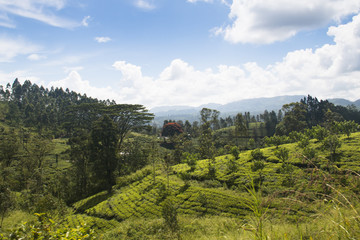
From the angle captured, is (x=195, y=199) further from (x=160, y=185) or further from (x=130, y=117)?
(x=130, y=117)

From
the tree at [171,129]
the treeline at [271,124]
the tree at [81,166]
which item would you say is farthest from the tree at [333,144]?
the tree at [171,129]

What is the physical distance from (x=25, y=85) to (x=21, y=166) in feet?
347

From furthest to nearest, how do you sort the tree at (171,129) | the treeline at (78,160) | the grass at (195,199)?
1. the tree at (171,129)
2. the treeline at (78,160)
3. the grass at (195,199)

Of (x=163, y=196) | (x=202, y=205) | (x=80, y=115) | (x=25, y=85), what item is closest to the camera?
(x=202, y=205)

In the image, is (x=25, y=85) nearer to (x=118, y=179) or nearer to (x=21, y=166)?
(x=21, y=166)

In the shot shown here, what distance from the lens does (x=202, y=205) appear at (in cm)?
1712

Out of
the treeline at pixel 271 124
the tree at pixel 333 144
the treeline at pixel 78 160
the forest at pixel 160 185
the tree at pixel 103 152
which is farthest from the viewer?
the treeline at pixel 271 124

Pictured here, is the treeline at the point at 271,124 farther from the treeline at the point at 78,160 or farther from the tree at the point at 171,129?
the treeline at the point at 78,160

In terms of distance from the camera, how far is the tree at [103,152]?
28.4 meters

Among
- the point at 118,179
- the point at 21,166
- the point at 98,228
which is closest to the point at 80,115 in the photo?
the point at 21,166

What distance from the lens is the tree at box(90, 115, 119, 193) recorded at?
1119 inches

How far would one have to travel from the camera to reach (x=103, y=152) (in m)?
28.4

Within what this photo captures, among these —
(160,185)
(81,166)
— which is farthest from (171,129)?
(160,185)

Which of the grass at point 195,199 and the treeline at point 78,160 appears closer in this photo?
the grass at point 195,199
